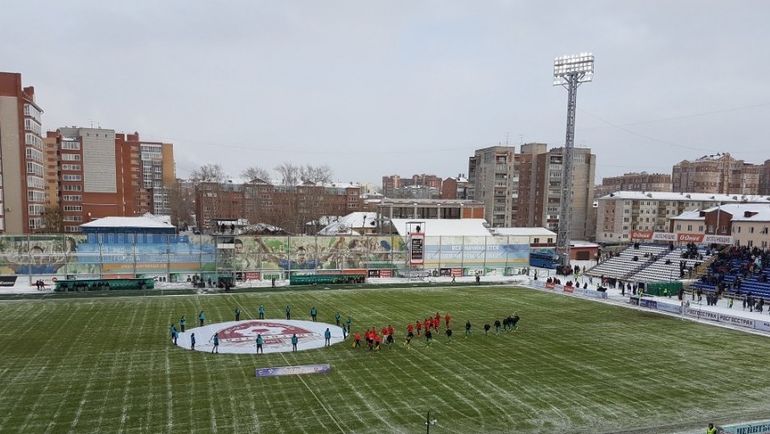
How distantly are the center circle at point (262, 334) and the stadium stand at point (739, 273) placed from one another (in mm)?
39108

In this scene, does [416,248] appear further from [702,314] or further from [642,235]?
[642,235]

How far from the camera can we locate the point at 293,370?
24062 millimetres

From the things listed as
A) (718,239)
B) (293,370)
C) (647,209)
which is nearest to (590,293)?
(718,239)

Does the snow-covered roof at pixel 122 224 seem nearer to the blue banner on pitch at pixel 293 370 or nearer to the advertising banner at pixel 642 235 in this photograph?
the blue banner on pitch at pixel 293 370

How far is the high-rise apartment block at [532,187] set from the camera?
4178 inches

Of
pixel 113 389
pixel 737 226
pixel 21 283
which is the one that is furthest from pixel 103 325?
pixel 737 226

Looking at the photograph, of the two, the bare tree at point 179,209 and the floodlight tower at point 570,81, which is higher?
the floodlight tower at point 570,81

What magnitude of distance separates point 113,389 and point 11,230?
6216cm

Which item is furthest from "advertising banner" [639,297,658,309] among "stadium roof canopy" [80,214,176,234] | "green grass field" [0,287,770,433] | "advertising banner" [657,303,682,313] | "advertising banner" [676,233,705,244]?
"stadium roof canopy" [80,214,176,234]

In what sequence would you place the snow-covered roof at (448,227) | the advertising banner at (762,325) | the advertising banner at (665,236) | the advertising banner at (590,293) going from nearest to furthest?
the advertising banner at (762,325) < the advertising banner at (590,293) < the advertising banner at (665,236) < the snow-covered roof at (448,227)

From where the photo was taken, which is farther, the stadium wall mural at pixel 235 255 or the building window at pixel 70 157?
the building window at pixel 70 157

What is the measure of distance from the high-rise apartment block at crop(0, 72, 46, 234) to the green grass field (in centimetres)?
4003

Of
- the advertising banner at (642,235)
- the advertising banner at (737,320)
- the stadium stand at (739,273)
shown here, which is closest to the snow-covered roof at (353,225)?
the advertising banner at (642,235)

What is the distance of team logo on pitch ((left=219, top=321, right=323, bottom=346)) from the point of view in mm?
30062
